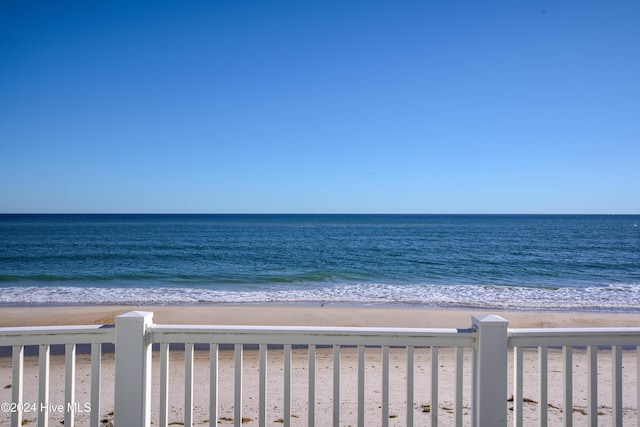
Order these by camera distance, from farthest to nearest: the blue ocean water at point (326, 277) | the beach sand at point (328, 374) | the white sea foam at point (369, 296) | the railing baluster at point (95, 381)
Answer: the blue ocean water at point (326, 277) < the white sea foam at point (369, 296) < the beach sand at point (328, 374) < the railing baluster at point (95, 381)

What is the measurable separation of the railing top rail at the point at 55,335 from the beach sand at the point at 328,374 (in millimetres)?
2382

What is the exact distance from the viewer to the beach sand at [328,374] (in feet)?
14.6

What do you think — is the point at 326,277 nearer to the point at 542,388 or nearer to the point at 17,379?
the point at 542,388

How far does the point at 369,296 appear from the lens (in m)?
14.0

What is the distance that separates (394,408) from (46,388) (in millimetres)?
3543

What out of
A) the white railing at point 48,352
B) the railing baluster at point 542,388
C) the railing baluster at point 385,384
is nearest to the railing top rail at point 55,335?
the white railing at point 48,352

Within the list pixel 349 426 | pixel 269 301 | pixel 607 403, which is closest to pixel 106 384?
pixel 349 426

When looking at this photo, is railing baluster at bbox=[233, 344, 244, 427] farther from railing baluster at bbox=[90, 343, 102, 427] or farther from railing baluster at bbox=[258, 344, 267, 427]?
railing baluster at bbox=[90, 343, 102, 427]

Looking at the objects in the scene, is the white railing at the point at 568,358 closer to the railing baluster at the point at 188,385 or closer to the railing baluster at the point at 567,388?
the railing baluster at the point at 567,388

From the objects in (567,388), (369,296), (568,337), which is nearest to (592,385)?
(567,388)

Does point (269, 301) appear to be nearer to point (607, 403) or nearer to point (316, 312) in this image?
point (316, 312)

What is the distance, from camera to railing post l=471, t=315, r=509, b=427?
7.11 ft

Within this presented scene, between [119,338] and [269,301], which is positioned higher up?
[119,338]

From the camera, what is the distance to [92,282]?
16.9 meters
